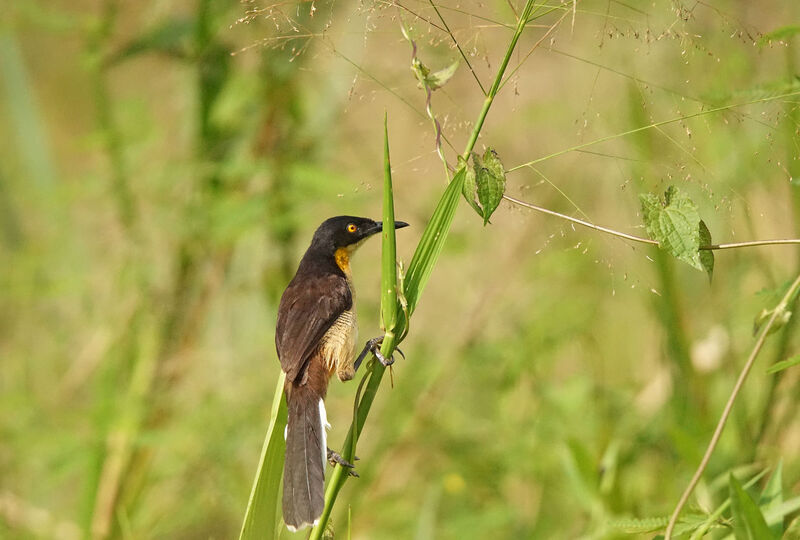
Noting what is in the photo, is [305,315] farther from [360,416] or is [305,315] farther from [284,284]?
[284,284]

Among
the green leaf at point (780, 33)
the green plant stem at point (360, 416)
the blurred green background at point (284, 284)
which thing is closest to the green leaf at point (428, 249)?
the green plant stem at point (360, 416)

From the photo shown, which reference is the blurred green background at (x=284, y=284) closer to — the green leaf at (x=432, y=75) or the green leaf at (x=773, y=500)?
the green leaf at (x=773, y=500)

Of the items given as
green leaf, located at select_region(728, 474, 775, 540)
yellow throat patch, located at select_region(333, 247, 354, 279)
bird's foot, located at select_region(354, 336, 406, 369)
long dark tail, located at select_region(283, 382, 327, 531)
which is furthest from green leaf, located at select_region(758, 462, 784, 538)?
yellow throat patch, located at select_region(333, 247, 354, 279)

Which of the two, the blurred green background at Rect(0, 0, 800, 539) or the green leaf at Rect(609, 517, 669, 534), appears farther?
the blurred green background at Rect(0, 0, 800, 539)

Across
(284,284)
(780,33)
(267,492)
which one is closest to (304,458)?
(267,492)

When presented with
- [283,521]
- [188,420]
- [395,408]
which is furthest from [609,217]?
[283,521]

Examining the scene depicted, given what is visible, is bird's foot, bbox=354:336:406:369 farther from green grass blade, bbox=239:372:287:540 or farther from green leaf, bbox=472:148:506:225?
green leaf, bbox=472:148:506:225

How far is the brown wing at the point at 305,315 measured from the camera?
2.48 m

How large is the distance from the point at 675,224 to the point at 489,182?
387 millimetres

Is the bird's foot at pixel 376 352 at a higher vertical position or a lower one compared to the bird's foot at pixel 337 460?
higher

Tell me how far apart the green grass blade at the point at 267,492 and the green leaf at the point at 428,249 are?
0.48 metres

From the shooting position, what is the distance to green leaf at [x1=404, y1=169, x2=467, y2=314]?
1.83 m

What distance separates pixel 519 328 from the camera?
4.33m

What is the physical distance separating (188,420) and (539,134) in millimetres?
2695
